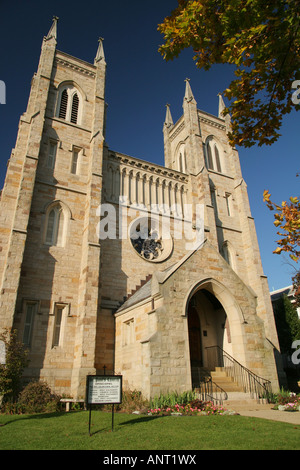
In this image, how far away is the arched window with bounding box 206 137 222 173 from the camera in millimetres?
28250

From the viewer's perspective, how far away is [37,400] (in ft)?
42.7

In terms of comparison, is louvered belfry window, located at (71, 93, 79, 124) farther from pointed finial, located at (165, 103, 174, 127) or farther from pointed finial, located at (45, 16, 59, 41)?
pointed finial, located at (165, 103, 174, 127)

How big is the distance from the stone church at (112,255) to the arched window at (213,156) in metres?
0.41

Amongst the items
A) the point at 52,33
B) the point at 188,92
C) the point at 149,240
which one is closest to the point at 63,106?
the point at 52,33

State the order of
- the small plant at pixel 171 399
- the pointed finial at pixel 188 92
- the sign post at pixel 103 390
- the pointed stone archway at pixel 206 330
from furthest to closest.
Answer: the pointed finial at pixel 188 92 → the pointed stone archway at pixel 206 330 → the small plant at pixel 171 399 → the sign post at pixel 103 390

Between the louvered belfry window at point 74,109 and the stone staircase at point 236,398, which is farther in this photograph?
the louvered belfry window at point 74,109

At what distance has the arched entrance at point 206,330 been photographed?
1730 cm

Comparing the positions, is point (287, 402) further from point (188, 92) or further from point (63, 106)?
point (188, 92)

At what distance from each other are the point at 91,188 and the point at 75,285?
5.95 meters

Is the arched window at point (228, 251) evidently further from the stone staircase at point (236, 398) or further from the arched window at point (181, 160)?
the stone staircase at point (236, 398)

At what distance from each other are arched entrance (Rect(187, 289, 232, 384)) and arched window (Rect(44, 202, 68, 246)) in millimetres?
8384

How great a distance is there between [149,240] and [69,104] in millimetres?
11305

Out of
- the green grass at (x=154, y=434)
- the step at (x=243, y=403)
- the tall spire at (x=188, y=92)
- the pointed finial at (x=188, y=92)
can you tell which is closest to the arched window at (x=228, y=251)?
the step at (x=243, y=403)

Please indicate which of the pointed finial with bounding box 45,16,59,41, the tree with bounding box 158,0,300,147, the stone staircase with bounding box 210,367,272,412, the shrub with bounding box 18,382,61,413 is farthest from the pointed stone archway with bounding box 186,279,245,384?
the pointed finial with bounding box 45,16,59,41
